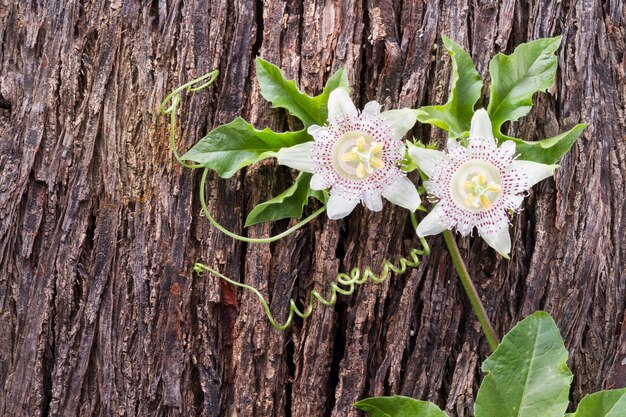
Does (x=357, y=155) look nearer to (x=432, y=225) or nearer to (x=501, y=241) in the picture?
(x=432, y=225)

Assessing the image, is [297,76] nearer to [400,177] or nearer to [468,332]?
[400,177]

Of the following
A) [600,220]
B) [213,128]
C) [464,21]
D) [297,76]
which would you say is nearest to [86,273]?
[213,128]

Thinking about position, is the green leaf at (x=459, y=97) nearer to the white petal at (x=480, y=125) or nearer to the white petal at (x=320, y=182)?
the white petal at (x=480, y=125)

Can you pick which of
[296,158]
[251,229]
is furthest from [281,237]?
[296,158]

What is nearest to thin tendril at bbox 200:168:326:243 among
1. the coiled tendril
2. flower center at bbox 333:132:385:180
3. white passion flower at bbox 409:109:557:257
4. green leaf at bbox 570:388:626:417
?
the coiled tendril

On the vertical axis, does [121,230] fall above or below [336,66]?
below

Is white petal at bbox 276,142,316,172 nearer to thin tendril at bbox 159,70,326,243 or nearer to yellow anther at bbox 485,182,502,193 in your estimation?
thin tendril at bbox 159,70,326,243
